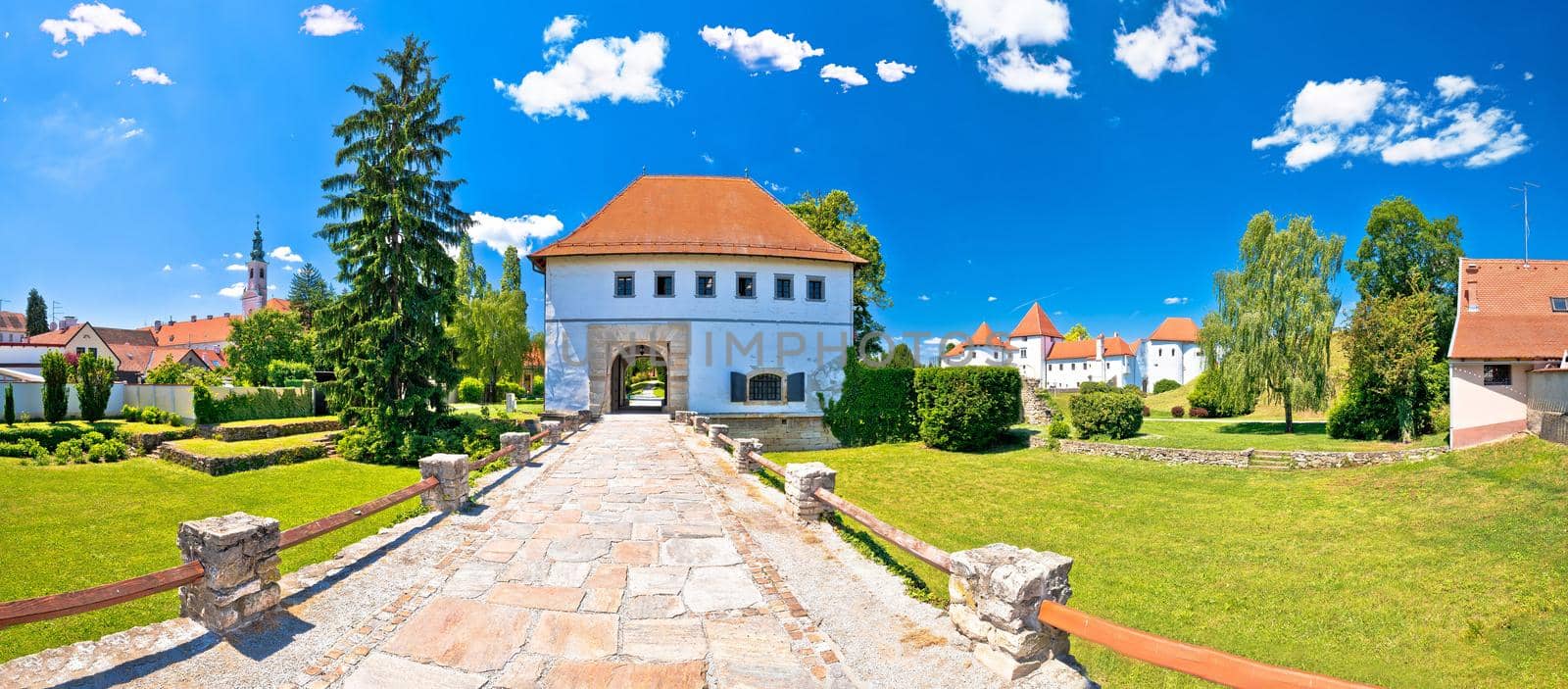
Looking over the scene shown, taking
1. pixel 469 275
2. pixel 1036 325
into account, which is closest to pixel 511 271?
pixel 469 275

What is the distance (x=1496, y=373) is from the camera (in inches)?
→ 701

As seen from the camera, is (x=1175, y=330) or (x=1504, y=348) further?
(x=1175, y=330)

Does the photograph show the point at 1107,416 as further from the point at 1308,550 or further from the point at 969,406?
the point at 1308,550

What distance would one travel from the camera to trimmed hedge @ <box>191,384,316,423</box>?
734 inches

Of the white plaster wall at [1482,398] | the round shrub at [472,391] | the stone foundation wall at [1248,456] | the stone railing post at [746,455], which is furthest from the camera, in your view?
the round shrub at [472,391]

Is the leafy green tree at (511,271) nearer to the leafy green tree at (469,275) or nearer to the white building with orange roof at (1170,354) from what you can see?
the leafy green tree at (469,275)

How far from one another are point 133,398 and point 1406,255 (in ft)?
164

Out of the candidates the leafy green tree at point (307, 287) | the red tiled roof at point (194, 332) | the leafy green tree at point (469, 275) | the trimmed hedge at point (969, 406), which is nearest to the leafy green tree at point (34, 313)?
the red tiled roof at point (194, 332)

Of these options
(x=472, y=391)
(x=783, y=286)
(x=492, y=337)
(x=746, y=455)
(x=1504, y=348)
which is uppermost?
(x=783, y=286)

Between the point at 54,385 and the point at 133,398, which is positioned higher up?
the point at 54,385

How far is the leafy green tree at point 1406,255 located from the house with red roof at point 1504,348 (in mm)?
6809

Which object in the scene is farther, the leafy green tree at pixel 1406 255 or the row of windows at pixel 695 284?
the leafy green tree at pixel 1406 255

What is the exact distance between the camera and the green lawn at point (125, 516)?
5.91 m

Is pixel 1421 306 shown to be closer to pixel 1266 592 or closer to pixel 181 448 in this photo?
pixel 1266 592
